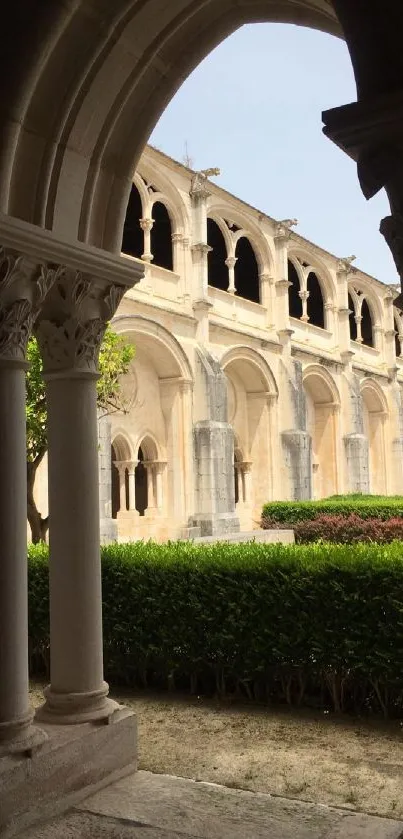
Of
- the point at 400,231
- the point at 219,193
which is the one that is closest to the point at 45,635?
the point at 400,231

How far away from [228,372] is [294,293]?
17.6 ft

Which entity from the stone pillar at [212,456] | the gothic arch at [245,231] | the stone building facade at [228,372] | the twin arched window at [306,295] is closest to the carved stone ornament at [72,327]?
the stone building facade at [228,372]

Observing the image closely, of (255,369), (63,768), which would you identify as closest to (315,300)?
(255,369)

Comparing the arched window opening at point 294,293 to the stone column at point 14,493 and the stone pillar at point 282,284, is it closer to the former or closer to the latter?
the stone pillar at point 282,284

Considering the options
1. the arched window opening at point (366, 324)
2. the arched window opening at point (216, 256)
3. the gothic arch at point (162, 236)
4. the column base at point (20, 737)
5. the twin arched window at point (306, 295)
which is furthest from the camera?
the arched window opening at point (366, 324)

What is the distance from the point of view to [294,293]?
25672 millimetres

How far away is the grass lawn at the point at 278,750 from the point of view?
13.1 ft

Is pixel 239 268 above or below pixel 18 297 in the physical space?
above

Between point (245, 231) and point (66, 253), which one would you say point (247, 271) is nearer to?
point (245, 231)

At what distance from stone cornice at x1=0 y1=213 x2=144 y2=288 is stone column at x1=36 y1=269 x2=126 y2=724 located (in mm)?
62

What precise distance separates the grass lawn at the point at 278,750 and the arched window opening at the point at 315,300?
22.1m

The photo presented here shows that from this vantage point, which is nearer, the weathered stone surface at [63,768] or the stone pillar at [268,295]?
the weathered stone surface at [63,768]

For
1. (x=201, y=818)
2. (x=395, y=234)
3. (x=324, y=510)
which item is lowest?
(x=201, y=818)

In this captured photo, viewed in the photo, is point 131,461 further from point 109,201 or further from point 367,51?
point 367,51
